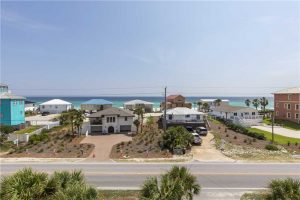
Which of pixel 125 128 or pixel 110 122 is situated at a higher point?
pixel 110 122

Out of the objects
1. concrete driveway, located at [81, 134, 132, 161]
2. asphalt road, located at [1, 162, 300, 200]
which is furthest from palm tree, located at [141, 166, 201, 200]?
concrete driveway, located at [81, 134, 132, 161]

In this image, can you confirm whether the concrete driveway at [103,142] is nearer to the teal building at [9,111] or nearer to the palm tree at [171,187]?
the teal building at [9,111]

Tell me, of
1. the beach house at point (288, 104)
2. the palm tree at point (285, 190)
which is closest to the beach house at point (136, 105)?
the beach house at point (288, 104)

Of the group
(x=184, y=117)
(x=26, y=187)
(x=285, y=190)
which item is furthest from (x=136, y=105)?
(x=285, y=190)

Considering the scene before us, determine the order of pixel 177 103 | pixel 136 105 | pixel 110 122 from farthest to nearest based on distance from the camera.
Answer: pixel 177 103 < pixel 136 105 < pixel 110 122

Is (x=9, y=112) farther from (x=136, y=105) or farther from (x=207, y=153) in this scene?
(x=207, y=153)

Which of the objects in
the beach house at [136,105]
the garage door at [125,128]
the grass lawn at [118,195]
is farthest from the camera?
the beach house at [136,105]
